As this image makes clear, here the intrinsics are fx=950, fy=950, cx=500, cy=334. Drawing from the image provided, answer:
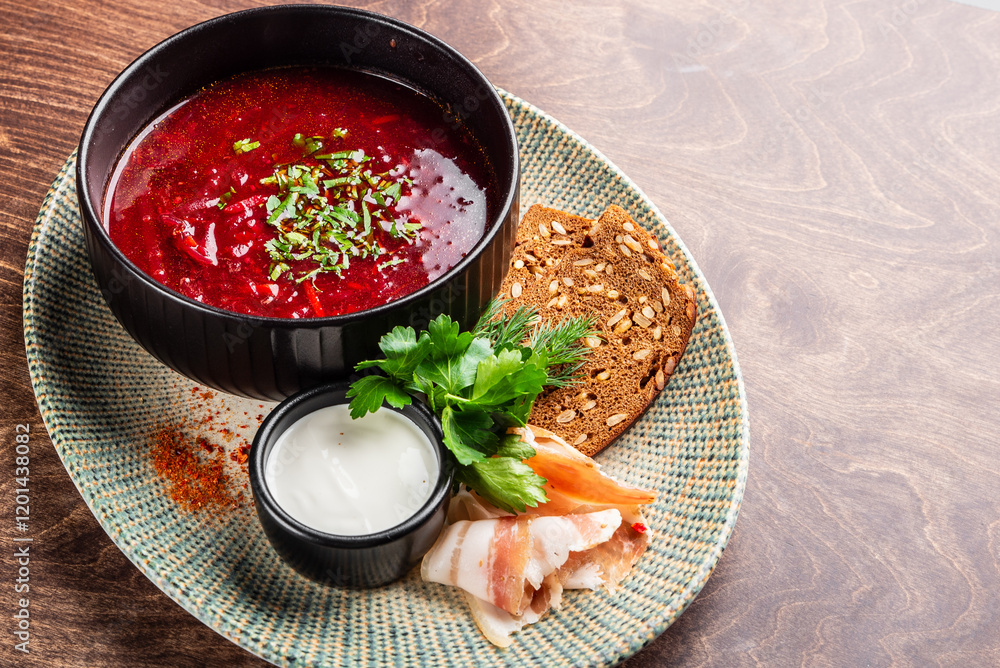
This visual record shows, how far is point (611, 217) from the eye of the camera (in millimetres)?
2943

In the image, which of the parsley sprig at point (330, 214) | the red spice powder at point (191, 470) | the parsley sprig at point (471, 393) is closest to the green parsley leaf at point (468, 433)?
the parsley sprig at point (471, 393)

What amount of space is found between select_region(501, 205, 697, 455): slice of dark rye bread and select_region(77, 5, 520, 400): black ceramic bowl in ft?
1.20

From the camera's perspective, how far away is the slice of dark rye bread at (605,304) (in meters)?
2.65

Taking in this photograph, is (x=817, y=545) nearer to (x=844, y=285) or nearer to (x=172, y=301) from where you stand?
(x=844, y=285)

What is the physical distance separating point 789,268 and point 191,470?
203 cm

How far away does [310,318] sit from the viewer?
2150 millimetres

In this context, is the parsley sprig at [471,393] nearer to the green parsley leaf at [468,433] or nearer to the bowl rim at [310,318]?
the green parsley leaf at [468,433]

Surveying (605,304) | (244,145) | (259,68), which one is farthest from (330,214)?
(605,304)

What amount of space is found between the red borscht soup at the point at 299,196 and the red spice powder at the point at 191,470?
416 millimetres

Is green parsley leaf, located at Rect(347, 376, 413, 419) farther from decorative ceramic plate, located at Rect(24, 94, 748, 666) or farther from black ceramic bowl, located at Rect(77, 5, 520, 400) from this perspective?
decorative ceramic plate, located at Rect(24, 94, 748, 666)

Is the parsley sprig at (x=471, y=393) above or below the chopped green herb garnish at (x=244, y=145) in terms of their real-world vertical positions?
below

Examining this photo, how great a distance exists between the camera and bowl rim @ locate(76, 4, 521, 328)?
214 cm

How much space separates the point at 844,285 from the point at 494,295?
134cm

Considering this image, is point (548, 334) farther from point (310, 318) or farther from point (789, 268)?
point (789, 268)
